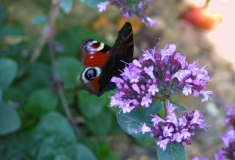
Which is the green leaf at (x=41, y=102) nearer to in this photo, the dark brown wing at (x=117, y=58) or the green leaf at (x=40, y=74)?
the green leaf at (x=40, y=74)

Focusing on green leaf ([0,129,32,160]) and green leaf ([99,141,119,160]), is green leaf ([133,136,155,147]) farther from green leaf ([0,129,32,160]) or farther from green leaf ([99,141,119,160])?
green leaf ([0,129,32,160])

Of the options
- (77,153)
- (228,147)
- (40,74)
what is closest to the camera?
(228,147)

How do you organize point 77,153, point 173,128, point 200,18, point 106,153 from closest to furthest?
1. point 173,128
2. point 77,153
3. point 106,153
4. point 200,18

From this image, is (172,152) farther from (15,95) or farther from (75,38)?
(75,38)

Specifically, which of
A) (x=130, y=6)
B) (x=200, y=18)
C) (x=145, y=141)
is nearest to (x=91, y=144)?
(x=145, y=141)

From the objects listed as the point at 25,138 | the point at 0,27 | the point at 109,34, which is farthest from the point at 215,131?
the point at 0,27

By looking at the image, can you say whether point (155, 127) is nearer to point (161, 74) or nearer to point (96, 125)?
point (161, 74)
